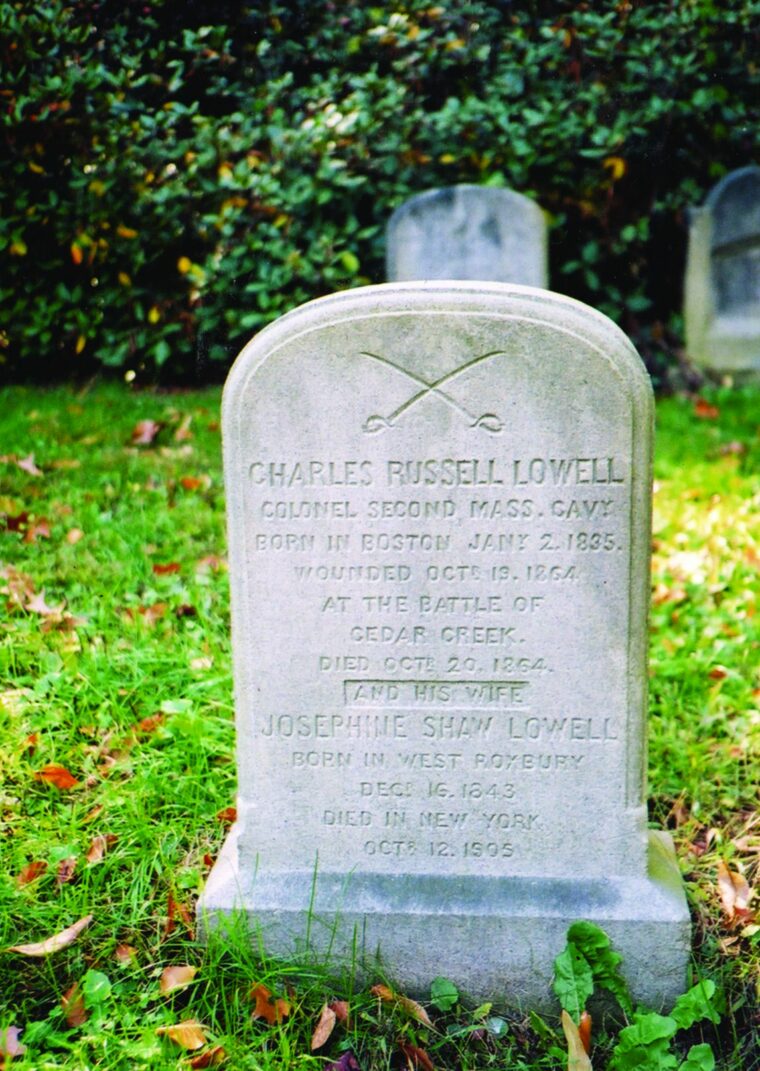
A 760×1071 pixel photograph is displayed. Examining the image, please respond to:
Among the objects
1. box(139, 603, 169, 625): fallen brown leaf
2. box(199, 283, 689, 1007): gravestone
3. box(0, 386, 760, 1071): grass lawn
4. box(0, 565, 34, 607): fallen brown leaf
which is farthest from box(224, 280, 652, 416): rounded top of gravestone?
box(0, 565, 34, 607): fallen brown leaf

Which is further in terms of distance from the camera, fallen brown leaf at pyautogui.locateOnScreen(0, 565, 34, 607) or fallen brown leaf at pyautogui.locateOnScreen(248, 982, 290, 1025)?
fallen brown leaf at pyautogui.locateOnScreen(0, 565, 34, 607)


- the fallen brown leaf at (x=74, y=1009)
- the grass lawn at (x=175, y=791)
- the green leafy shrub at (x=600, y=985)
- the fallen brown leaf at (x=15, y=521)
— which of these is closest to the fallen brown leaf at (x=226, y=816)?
the grass lawn at (x=175, y=791)

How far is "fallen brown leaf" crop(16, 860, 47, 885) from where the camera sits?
261 centimetres

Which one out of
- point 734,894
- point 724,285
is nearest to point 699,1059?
point 734,894

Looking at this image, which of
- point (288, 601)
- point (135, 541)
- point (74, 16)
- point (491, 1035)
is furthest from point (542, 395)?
point (74, 16)

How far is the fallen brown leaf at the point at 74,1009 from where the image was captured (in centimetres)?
230

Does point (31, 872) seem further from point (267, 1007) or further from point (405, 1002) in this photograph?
point (405, 1002)

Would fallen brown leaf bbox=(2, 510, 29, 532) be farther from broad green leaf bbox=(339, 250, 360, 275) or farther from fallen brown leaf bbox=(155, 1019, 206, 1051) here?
broad green leaf bbox=(339, 250, 360, 275)

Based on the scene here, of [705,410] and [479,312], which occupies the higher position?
[479,312]

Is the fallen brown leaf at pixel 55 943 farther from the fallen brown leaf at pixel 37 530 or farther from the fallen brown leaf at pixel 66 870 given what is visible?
the fallen brown leaf at pixel 37 530

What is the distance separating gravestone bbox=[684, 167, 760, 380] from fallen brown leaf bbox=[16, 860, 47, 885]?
6.64m

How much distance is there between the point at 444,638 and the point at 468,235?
16.8ft

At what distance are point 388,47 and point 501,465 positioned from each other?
20.1ft

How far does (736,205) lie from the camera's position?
25.8 ft
